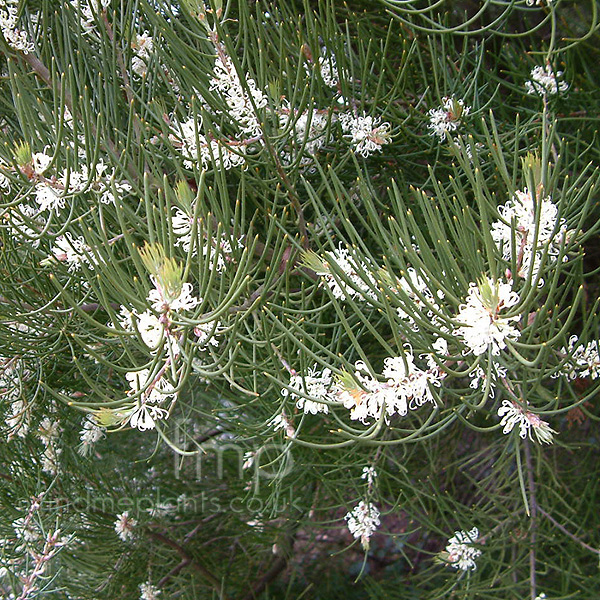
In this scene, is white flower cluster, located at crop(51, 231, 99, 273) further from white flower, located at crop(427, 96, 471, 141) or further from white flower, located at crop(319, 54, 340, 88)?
white flower, located at crop(427, 96, 471, 141)

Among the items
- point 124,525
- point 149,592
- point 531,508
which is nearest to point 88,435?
point 124,525

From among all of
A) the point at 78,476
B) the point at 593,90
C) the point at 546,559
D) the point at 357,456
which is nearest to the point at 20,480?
the point at 78,476

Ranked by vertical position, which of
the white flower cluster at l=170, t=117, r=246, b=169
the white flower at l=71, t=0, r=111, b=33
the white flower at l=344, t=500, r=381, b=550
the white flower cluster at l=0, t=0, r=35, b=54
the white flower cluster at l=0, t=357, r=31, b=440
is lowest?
the white flower at l=344, t=500, r=381, b=550

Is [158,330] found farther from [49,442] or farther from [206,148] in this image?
[49,442]

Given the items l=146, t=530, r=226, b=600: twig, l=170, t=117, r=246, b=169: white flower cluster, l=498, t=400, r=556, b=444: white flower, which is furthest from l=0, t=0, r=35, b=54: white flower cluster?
l=146, t=530, r=226, b=600: twig

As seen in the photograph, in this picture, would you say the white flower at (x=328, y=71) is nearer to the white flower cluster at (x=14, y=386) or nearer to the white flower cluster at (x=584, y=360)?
the white flower cluster at (x=584, y=360)

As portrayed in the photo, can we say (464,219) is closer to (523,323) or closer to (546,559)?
(523,323)

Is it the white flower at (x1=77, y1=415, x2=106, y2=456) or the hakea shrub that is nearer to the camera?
the hakea shrub
